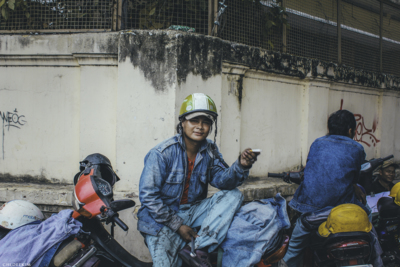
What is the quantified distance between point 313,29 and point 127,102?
3.75 metres

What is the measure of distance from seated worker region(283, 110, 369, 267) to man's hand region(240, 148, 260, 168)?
2.92 feet

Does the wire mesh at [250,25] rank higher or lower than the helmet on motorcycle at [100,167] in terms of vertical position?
higher

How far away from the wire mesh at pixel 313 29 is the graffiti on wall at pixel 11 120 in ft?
14.2

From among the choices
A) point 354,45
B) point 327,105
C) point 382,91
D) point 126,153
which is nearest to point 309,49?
point 327,105

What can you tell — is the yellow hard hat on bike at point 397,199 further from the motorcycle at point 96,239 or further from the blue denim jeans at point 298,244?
the motorcycle at point 96,239

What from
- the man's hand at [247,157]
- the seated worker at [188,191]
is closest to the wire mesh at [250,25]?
the seated worker at [188,191]

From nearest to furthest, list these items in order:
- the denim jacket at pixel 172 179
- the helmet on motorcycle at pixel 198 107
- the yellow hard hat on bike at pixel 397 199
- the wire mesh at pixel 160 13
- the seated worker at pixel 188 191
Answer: the seated worker at pixel 188 191, the denim jacket at pixel 172 179, the helmet on motorcycle at pixel 198 107, the yellow hard hat on bike at pixel 397 199, the wire mesh at pixel 160 13

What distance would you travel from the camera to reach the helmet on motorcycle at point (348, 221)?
76.4 inches

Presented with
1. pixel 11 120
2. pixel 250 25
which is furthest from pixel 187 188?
pixel 250 25

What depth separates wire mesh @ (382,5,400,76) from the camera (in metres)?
6.55

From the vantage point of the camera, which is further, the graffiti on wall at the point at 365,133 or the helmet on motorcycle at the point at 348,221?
the graffiti on wall at the point at 365,133

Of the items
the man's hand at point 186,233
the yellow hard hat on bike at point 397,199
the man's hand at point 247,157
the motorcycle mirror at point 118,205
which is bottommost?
the man's hand at point 186,233

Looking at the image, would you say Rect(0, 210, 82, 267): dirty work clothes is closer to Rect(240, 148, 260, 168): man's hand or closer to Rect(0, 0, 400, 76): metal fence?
Rect(240, 148, 260, 168): man's hand

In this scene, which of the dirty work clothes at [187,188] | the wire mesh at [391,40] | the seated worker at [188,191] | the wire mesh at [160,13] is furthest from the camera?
the wire mesh at [391,40]
